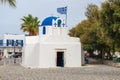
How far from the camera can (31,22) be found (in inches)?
3115

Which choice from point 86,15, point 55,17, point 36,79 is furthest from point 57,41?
point 36,79

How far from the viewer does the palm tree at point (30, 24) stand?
7838 centimetres

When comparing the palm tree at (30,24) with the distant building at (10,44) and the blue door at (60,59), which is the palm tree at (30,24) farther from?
the blue door at (60,59)

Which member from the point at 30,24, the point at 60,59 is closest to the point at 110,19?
the point at 60,59

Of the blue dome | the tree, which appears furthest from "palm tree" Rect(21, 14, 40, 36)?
the tree

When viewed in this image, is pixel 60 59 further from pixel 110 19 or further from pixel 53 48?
pixel 110 19

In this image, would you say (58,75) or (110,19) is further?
(110,19)

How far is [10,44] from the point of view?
94438mm

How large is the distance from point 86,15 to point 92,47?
272 inches

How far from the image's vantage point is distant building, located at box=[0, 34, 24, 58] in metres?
93.2

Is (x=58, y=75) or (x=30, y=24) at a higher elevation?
(x=30, y=24)

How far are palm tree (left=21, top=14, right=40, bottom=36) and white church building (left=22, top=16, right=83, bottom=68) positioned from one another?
92.9 feet

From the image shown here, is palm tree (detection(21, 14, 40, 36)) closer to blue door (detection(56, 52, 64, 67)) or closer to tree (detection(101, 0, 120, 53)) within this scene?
blue door (detection(56, 52, 64, 67))

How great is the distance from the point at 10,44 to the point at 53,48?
1935 inches
